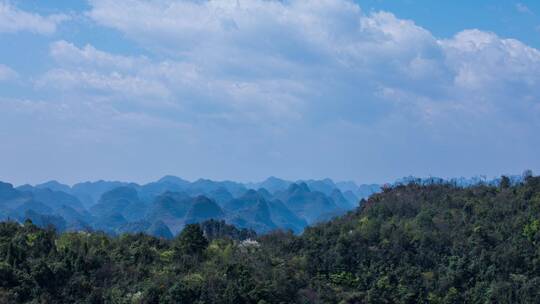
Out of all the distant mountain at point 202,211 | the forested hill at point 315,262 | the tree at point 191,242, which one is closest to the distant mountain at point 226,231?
the forested hill at point 315,262

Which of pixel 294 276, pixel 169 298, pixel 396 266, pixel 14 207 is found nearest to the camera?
pixel 169 298

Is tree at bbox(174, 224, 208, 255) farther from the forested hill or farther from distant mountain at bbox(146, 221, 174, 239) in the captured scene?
distant mountain at bbox(146, 221, 174, 239)

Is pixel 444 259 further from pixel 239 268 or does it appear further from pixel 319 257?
pixel 239 268

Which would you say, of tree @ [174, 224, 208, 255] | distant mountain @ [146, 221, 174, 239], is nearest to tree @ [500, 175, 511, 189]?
tree @ [174, 224, 208, 255]

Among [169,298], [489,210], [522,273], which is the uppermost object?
[489,210]

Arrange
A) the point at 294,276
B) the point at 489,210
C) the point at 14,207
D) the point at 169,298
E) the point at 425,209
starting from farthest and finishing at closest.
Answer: the point at 14,207
the point at 425,209
the point at 489,210
the point at 294,276
the point at 169,298

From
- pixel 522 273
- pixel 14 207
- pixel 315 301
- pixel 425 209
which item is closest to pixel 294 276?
pixel 315 301

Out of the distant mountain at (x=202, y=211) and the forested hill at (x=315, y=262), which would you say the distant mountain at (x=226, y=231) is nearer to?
the forested hill at (x=315, y=262)

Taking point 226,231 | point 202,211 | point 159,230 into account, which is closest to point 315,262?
point 226,231

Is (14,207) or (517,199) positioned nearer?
(517,199)
